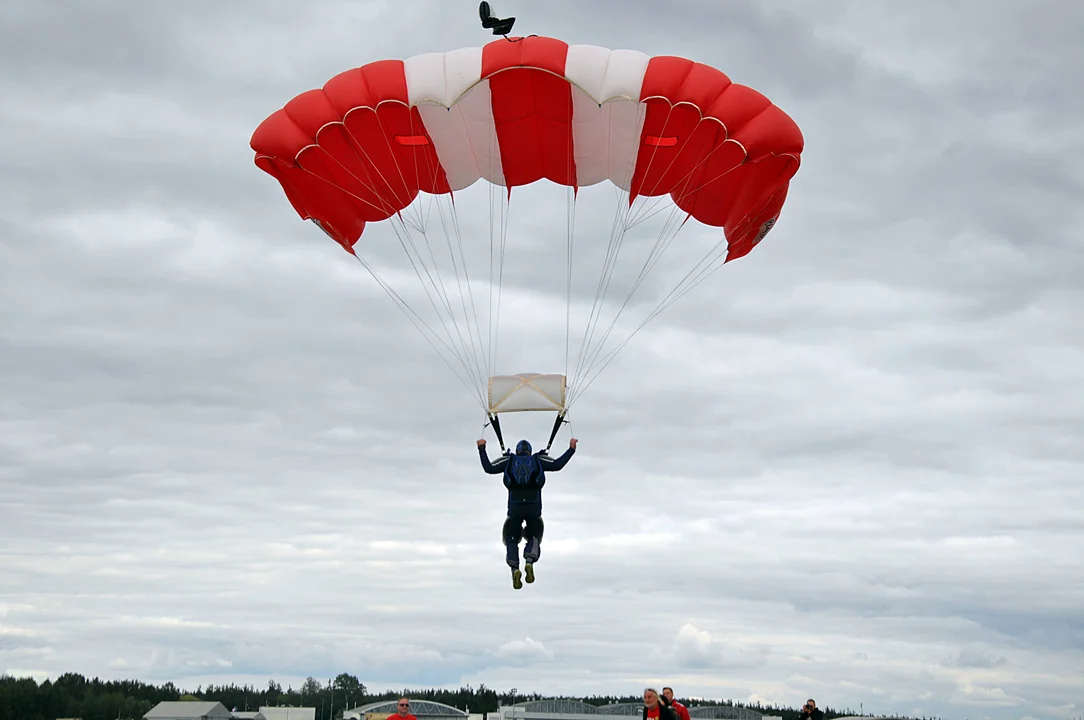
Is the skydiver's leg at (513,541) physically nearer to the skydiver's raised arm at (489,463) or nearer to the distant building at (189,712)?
the skydiver's raised arm at (489,463)

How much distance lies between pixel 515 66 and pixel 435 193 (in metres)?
2.80

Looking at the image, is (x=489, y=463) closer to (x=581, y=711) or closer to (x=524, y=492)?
(x=524, y=492)

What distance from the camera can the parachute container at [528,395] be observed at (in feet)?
54.1

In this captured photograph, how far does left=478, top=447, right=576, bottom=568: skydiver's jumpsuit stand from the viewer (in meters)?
15.7

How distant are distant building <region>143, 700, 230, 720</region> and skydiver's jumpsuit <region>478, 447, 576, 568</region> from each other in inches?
2069

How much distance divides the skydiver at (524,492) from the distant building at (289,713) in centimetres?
5887

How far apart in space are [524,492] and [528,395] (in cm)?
156

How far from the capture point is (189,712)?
64750mm

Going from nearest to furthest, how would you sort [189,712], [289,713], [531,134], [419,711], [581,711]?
[531,134], [581,711], [419,711], [189,712], [289,713]

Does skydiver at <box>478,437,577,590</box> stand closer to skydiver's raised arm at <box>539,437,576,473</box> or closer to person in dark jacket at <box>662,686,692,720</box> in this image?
skydiver's raised arm at <box>539,437,576,473</box>

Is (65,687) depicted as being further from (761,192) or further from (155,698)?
(761,192)

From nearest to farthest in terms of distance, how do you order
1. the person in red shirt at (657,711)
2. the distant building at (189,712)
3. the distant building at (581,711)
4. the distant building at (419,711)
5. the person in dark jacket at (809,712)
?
the person in red shirt at (657,711) < the person in dark jacket at (809,712) < the distant building at (419,711) < the distant building at (581,711) < the distant building at (189,712)

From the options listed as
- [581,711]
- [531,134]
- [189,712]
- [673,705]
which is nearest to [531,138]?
[531,134]

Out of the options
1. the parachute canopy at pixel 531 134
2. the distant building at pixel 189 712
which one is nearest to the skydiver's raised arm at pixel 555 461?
the parachute canopy at pixel 531 134
